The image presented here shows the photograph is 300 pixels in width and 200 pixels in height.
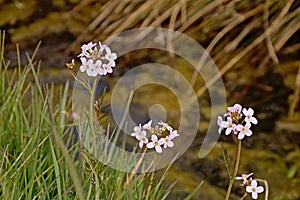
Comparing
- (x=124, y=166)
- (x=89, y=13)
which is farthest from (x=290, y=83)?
(x=124, y=166)

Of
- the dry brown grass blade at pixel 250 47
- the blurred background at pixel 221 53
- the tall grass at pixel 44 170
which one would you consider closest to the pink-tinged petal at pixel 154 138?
the tall grass at pixel 44 170

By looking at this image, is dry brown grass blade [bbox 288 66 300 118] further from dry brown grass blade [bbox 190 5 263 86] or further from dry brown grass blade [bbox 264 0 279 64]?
dry brown grass blade [bbox 190 5 263 86]

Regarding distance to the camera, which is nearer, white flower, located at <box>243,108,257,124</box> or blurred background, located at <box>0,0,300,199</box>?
white flower, located at <box>243,108,257,124</box>

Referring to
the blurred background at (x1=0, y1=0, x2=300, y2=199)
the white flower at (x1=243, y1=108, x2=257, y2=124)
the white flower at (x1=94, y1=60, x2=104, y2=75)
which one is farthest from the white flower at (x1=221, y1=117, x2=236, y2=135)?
the blurred background at (x1=0, y1=0, x2=300, y2=199)

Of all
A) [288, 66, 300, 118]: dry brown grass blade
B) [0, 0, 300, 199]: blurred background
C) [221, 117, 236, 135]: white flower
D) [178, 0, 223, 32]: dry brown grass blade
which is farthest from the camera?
[178, 0, 223, 32]: dry brown grass blade

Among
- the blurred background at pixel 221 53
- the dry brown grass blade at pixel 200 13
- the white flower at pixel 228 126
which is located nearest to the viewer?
the white flower at pixel 228 126

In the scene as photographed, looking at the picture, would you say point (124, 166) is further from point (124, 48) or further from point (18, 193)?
point (124, 48)

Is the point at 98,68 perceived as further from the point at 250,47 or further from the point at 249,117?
the point at 250,47

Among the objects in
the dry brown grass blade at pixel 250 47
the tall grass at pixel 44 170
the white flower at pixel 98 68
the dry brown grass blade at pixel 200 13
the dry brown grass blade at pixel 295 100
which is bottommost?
the tall grass at pixel 44 170

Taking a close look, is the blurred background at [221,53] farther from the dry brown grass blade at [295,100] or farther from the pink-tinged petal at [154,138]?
the pink-tinged petal at [154,138]

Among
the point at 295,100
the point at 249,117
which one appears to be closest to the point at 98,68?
the point at 249,117
